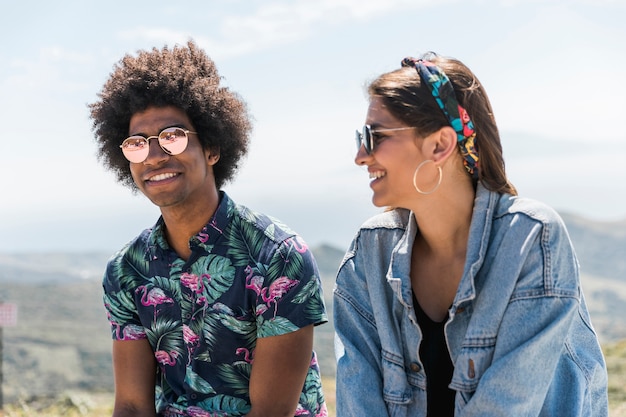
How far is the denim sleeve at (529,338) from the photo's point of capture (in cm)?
287

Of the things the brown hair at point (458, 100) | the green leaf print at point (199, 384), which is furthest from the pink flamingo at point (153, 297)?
the brown hair at point (458, 100)

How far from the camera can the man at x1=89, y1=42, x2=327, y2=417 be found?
11.7ft

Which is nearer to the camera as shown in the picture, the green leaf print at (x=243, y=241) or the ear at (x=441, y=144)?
the ear at (x=441, y=144)

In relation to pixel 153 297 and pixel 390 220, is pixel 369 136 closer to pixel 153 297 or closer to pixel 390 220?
pixel 390 220

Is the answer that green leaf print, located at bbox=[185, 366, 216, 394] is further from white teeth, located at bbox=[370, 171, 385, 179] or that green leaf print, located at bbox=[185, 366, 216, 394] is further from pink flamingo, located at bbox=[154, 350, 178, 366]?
white teeth, located at bbox=[370, 171, 385, 179]

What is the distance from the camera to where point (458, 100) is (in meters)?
3.08

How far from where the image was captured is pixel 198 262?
371 cm

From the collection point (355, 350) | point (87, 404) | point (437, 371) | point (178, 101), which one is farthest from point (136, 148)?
point (87, 404)

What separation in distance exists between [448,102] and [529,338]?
0.94 m

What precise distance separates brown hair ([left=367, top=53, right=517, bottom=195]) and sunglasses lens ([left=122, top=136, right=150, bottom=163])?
1145 millimetres

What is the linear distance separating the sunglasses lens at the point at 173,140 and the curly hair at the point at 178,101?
0.55 feet

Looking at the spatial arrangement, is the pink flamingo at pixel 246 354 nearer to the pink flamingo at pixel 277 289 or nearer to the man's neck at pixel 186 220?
the pink flamingo at pixel 277 289

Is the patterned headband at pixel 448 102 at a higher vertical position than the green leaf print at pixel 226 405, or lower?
higher

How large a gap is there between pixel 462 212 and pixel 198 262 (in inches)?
50.1
